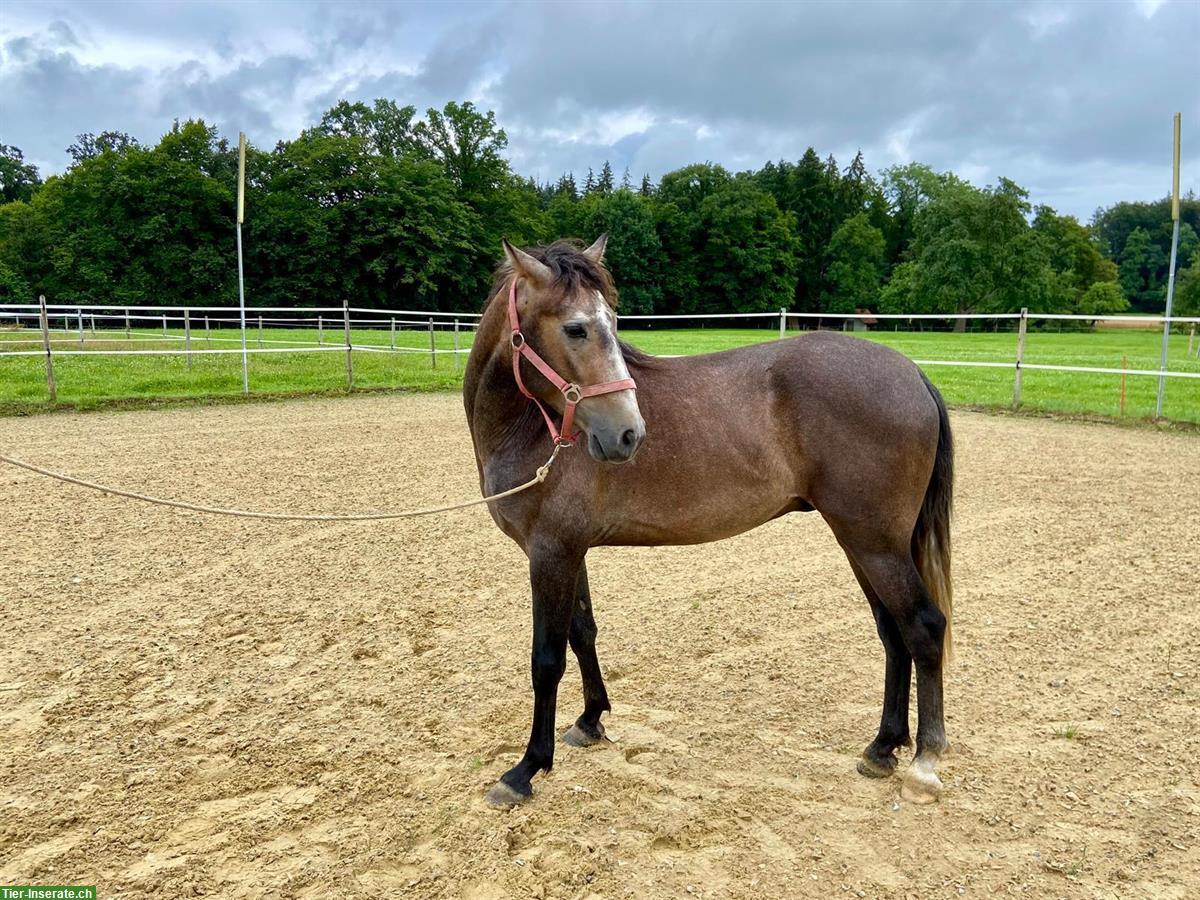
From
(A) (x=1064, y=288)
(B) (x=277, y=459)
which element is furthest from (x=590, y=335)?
(A) (x=1064, y=288)

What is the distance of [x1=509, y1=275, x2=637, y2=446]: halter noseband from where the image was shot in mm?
2562

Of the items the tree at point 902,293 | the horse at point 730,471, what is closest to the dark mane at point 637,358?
the horse at point 730,471

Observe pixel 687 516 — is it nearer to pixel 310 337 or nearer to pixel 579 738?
pixel 579 738

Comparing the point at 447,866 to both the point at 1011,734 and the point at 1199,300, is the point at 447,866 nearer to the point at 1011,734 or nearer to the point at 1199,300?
the point at 1011,734

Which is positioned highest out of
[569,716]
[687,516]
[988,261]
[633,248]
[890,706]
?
[633,248]

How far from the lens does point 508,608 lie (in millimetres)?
4879

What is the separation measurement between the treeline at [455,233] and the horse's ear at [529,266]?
4465 centimetres

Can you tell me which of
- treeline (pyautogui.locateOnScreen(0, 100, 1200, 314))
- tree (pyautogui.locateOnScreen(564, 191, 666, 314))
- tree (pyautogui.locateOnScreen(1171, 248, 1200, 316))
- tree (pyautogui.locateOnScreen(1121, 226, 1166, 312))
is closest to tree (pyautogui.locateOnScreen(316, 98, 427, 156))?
treeline (pyautogui.locateOnScreen(0, 100, 1200, 314))

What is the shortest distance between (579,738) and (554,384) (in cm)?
170

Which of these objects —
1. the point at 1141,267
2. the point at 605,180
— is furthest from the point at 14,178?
the point at 1141,267

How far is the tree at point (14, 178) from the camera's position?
67938mm

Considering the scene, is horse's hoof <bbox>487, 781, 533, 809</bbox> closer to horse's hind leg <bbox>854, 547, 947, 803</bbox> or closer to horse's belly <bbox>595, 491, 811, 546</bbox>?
horse's belly <bbox>595, 491, 811, 546</bbox>

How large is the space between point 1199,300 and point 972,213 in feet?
46.4

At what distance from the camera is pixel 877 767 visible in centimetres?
314
